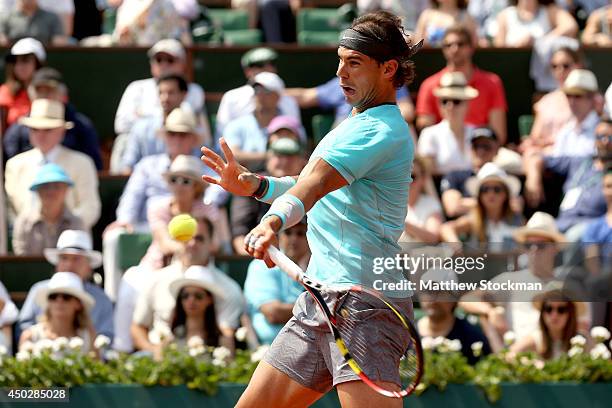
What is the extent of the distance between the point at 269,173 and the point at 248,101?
3.99ft

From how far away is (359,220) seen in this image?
162 inches

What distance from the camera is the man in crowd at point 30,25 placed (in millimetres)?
10297

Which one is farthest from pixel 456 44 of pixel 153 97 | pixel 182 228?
pixel 182 228

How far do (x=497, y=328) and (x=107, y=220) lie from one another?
291 cm

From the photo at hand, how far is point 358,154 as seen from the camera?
13.0 ft

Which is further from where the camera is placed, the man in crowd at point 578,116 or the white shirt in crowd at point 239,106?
the white shirt in crowd at point 239,106

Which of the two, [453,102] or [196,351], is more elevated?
[453,102]

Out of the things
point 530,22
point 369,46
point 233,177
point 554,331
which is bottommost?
point 554,331

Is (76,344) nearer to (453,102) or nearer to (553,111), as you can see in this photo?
(453,102)

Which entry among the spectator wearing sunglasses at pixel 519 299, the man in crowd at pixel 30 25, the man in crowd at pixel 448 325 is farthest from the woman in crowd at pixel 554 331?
the man in crowd at pixel 30 25

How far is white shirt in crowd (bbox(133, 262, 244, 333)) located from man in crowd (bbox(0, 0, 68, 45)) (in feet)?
11.2

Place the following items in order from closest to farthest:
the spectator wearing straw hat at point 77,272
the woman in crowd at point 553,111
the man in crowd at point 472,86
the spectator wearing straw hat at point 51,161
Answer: the spectator wearing straw hat at point 77,272, the spectator wearing straw hat at point 51,161, the woman in crowd at point 553,111, the man in crowd at point 472,86

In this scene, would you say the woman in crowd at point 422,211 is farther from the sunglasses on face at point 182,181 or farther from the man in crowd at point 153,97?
the man in crowd at point 153,97

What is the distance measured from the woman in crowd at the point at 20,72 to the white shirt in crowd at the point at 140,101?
→ 0.65 meters
